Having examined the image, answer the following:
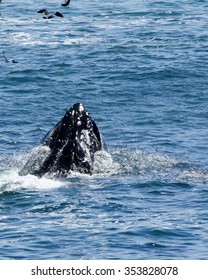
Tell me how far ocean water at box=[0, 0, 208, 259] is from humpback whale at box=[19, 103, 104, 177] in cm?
44

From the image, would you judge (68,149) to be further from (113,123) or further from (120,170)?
(113,123)

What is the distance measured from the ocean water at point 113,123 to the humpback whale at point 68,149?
17.2 inches

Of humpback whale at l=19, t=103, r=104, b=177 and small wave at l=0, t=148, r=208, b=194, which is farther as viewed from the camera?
humpback whale at l=19, t=103, r=104, b=177

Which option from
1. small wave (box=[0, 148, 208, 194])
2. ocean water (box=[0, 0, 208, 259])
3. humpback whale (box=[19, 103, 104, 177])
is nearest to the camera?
ocean water (box=[0, 0, 208, 259])

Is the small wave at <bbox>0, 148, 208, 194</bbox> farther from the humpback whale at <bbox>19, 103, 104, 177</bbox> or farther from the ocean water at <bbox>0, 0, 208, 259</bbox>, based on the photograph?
the humpback whale at <bbox>19, 103, 104, 177</bbox>

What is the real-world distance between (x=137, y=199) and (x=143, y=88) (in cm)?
1710

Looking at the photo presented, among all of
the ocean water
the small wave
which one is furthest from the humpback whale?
the ocean water

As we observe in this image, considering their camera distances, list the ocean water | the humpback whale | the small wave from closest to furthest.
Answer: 1. the ocean water
2. the small wave
3. the humpback whale

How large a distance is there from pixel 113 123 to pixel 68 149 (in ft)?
32.7

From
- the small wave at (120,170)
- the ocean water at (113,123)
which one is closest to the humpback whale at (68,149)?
the small wave at (120,170)

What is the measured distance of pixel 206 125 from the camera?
143 feet

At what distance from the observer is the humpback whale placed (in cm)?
3422

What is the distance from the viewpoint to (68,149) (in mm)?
34188
